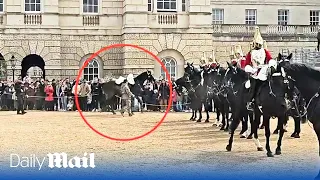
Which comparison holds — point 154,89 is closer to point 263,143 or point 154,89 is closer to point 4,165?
point 263,143

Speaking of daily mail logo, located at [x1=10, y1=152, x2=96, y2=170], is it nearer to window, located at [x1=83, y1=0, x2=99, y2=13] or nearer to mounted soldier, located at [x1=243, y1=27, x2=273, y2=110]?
mounted soldier, located at [x1=243, y1=27, x2=273, y2=110]

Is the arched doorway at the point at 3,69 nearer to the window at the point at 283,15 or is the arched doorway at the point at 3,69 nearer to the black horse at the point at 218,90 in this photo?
the black horse at the point at 218,90

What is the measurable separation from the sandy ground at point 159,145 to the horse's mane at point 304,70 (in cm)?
185

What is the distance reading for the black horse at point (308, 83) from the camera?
11750 mm

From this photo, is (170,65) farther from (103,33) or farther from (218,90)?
(218,90)

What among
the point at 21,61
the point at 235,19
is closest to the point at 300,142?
the point at 21,61

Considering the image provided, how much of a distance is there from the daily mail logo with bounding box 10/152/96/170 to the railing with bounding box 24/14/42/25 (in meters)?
22.3

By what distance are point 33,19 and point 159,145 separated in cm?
2122

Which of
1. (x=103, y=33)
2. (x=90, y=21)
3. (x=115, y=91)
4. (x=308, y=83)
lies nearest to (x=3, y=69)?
(x=90, y=21)

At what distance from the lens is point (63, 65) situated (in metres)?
35.8

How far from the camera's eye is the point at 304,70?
40.8 feet

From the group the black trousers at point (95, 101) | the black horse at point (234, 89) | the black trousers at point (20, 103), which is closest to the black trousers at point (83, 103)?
the black trousers at point (95, 101)

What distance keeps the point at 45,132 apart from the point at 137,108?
510 inches

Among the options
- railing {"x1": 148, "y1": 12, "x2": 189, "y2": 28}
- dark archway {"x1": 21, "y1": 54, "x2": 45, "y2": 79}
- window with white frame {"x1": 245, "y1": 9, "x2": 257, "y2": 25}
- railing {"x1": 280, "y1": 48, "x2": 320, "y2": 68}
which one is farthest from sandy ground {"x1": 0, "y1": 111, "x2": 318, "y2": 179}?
window with white frame {"x1": 245, "y1": 9, "x2": 257, "y2": 25}
